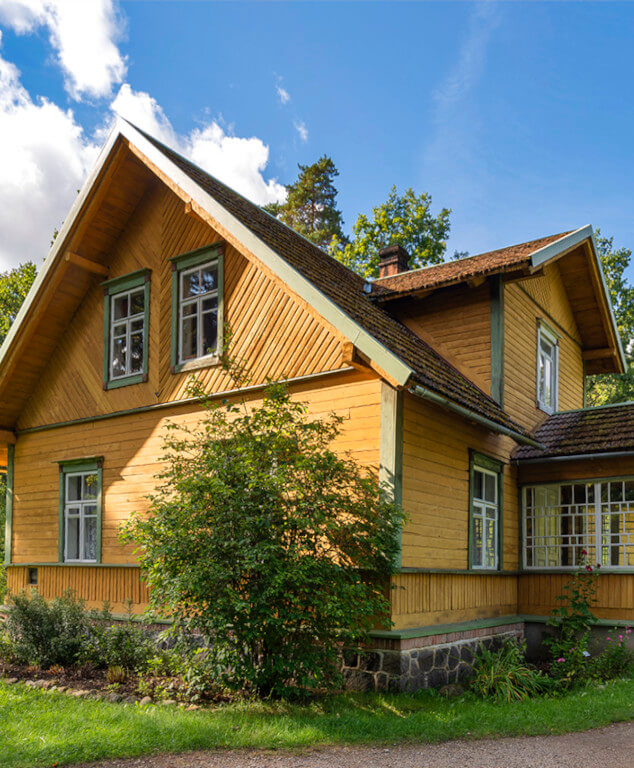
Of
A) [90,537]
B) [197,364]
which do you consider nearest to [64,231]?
[197,364]

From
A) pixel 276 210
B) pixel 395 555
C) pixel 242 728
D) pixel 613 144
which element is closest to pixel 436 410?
pixel 395 555

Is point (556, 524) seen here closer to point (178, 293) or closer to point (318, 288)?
point (318, 288)

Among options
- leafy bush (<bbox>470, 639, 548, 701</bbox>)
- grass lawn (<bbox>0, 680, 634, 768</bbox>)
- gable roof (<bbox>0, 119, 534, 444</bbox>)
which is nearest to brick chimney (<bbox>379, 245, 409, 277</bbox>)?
gable roof (<bbox>0, 119, 534, 444</bbox>)

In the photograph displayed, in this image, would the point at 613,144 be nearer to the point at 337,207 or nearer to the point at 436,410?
the point at 436,410

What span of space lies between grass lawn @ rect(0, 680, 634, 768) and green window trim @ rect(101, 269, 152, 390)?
18.3ft

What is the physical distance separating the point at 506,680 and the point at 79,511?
8.15 meters

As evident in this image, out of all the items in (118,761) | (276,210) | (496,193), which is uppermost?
(276,210)

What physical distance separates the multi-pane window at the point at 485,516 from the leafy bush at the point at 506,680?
1.56m

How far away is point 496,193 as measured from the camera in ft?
60.2

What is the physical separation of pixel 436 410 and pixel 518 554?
4085 millimetres

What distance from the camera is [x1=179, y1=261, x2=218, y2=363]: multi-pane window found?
11.8m

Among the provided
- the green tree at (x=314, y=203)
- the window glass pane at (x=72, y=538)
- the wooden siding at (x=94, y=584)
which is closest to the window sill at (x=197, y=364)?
the wooden siding at (x=94, y=584)

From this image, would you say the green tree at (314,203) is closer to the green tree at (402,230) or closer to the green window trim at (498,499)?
the green tree at (402,230)

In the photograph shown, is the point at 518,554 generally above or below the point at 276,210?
below
